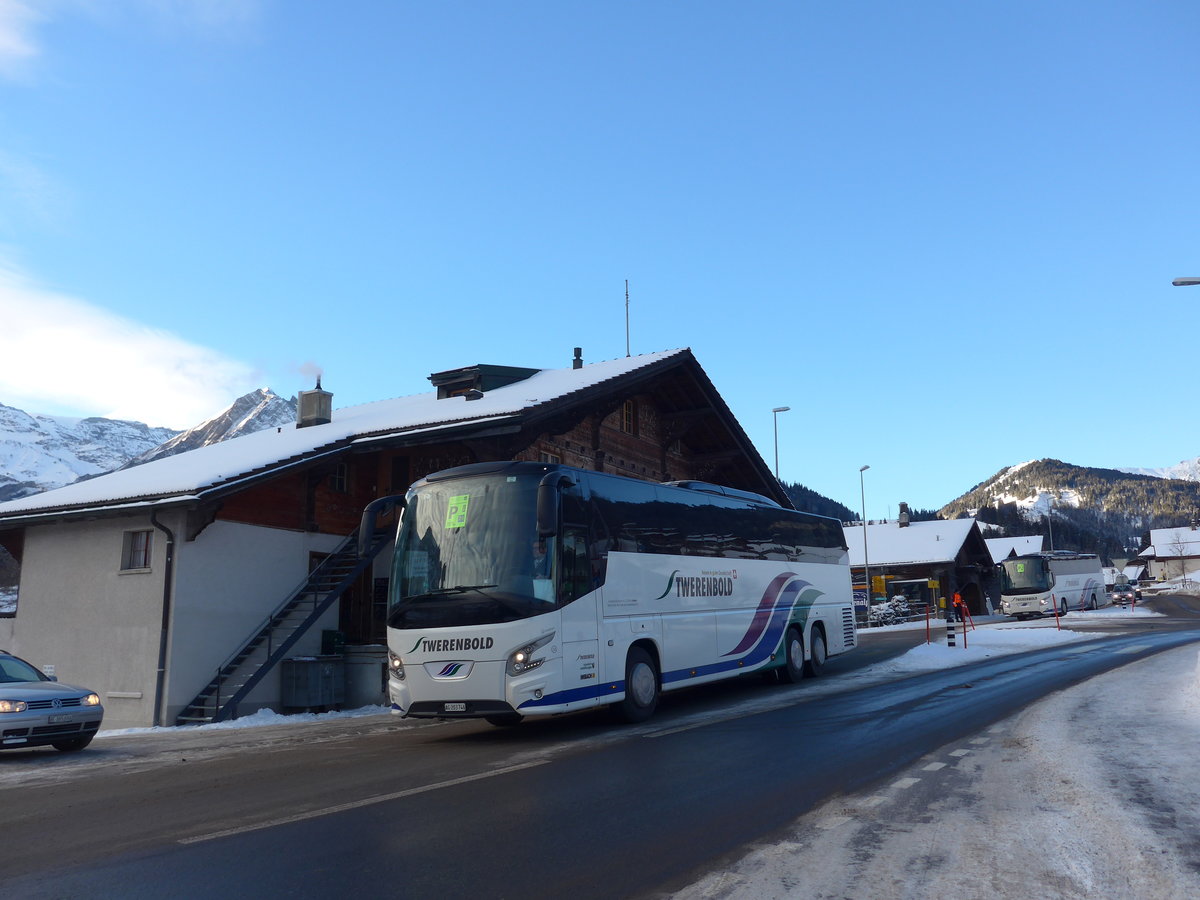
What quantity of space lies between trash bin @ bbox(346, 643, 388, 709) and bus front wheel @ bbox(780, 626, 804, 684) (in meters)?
7.92

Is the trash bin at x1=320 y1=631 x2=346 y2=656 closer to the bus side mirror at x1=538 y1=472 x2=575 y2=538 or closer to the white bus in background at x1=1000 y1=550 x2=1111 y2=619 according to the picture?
the bus side mirror at x1=538 y1=472 x2=575 y2=538

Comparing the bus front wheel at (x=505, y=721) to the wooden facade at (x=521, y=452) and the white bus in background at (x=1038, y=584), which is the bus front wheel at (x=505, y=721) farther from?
the white bus in background at (x=1038, y=584)

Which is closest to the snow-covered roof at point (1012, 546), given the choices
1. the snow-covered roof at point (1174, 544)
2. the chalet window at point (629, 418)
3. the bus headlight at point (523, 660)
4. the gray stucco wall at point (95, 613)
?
the snow-covered roof at point (1174, 544)

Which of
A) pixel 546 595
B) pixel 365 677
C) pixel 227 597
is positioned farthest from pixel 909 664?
pixel 227 597

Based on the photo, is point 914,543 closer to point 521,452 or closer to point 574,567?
point 521,452

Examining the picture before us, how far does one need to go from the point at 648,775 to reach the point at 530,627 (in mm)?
2956

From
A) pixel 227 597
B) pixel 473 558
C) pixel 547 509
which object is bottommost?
pixel 227 597

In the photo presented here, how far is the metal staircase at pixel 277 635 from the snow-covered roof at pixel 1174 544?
147 metres

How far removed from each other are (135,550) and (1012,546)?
94.4m

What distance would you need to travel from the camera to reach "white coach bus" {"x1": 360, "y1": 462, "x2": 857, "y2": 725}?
10.7 m

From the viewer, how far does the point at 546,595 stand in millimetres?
10906

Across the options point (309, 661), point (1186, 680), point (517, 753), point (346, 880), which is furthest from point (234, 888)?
point (1186, 680)

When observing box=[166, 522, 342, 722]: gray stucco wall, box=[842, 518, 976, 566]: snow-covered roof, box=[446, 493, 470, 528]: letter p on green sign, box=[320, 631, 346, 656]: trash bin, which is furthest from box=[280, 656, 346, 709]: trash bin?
box=[842, 518, 976, 566]: snow-covered roof

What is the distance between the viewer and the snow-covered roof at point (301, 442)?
1730cm
